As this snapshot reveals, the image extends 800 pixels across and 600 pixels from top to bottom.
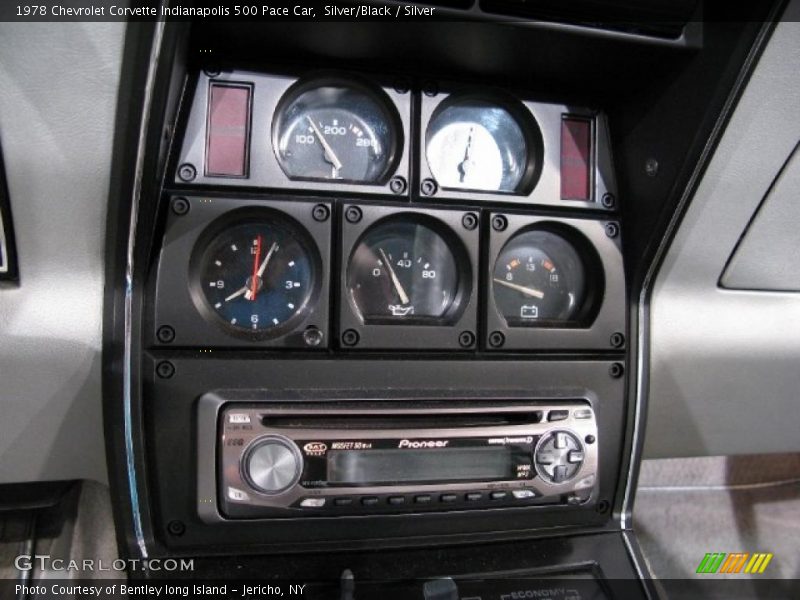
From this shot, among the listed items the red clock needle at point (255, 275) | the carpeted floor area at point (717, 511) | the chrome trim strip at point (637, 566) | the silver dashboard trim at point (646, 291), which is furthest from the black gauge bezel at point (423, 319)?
the carpeted floor area at point (717, 511)

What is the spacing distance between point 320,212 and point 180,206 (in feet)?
1.09

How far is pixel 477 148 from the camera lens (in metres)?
1.88

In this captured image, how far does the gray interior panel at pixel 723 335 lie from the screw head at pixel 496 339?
1.40 ft

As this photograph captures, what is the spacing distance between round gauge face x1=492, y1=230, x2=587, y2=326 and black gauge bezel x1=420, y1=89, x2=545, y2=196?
14 cm

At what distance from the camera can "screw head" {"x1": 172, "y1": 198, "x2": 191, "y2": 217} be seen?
1.61 meters

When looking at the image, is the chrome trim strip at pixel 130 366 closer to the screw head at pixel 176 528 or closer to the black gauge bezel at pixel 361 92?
the screw head at pixel 176 528

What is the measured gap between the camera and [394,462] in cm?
163

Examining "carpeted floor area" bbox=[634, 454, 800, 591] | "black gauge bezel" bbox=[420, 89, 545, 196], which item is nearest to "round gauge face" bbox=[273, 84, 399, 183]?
"black gauge bezel" bbox=[420, 89, 545, 196]

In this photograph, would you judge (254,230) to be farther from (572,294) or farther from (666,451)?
(666,451)

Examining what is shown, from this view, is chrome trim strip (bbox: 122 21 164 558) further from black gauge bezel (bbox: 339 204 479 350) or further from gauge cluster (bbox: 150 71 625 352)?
black gauge bezel (bbox: 339 204 479 350)

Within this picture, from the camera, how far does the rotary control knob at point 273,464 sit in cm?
157

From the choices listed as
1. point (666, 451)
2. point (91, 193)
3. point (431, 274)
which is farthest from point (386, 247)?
point (666, 451)

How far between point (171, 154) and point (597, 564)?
149cm

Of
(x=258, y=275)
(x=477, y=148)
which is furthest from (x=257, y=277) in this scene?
(x=477, y=148)
